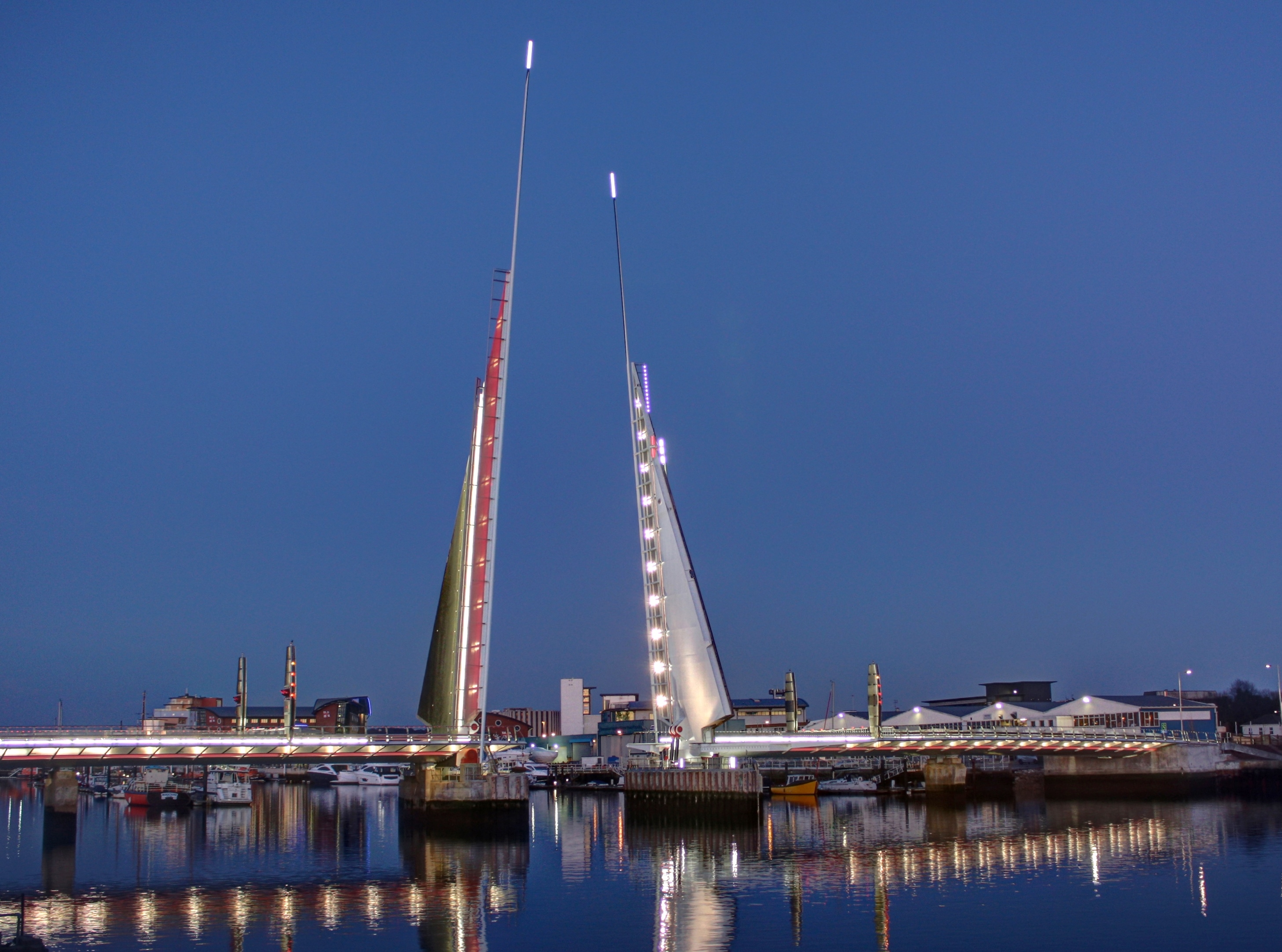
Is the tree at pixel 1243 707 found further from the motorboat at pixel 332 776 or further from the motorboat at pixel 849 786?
the motorboat at pixel 332 776

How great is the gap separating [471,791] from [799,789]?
1404 inches

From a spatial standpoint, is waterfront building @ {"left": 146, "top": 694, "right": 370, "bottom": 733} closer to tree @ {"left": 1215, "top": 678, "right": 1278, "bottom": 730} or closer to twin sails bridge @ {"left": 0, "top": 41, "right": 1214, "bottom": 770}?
twin sails bridge @ {"left": 0, "top": 41, "right": 1214, "bottom": 770}

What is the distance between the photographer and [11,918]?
115ft

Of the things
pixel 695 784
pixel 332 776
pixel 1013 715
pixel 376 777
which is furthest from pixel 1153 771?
pixel 332 776

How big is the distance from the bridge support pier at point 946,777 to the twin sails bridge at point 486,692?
2.82 m

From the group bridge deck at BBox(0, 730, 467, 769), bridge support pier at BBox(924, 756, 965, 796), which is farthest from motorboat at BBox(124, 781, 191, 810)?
bridge support pier at BBox(924, 756, 965, 796)

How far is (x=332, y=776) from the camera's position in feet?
443

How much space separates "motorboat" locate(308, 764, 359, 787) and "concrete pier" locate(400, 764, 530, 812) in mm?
70312

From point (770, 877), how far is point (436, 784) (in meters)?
27.9

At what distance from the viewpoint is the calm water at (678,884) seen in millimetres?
32344

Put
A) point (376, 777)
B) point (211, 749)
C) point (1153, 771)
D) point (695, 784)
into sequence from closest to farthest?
point (211, 749) → point (695, 784) → point (1153, 771) → point (376, 777)

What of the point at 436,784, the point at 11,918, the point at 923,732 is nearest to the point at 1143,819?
the point at 923,732

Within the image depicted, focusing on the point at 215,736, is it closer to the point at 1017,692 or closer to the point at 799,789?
the point at 799,789

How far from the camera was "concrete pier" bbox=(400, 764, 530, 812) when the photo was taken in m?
64.4
